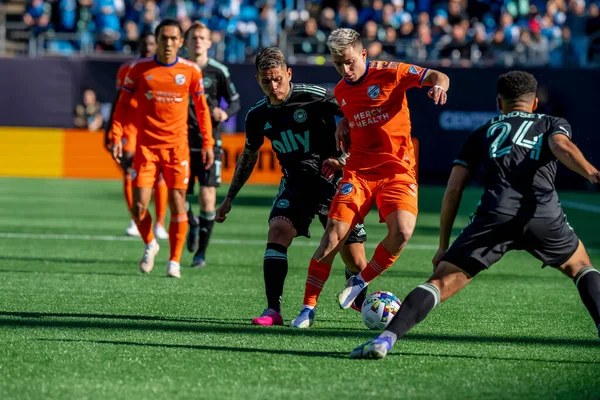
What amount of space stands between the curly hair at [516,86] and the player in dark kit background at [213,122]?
17.8 feet

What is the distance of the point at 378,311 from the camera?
24.1 feet

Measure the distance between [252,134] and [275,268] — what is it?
1.09 meters

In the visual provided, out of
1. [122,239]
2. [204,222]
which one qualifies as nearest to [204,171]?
[204,222]

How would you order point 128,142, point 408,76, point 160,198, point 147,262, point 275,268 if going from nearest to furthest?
1. point 408,76
2. point 275,268
3. point 147,262
4. point 128,142
5. point 160,198

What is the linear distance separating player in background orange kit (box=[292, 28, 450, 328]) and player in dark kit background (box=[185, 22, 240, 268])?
3.94 m

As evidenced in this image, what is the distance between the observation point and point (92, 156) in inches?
1038

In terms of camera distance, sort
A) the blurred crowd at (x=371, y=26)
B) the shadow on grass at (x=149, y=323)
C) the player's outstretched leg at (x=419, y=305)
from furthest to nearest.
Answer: the blurred crowd at (x=371, y=26)
the shadow on grass at (x=149, y=323)
the player's outstretched leg at (x=419, y=305)

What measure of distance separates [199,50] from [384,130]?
4.38m

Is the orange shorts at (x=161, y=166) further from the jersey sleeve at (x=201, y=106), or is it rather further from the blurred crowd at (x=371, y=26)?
the blurred crowd at (x=371, y=26)

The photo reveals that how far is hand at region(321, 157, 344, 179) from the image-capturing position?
779cm

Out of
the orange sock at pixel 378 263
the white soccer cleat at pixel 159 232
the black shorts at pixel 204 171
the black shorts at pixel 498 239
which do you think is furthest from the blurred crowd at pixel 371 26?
the black shorts at pixel 498 239

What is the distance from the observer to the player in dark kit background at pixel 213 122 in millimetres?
11398

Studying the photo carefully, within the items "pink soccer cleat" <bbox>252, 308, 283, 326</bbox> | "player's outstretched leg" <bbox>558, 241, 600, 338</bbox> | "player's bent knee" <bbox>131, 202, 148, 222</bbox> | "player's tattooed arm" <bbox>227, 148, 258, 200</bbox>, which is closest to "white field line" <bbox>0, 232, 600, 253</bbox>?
"player's bent knee" <bbox>131, 202, 148, 222</bbox>

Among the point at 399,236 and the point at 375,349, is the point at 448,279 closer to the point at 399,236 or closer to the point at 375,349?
the point at 375,349
